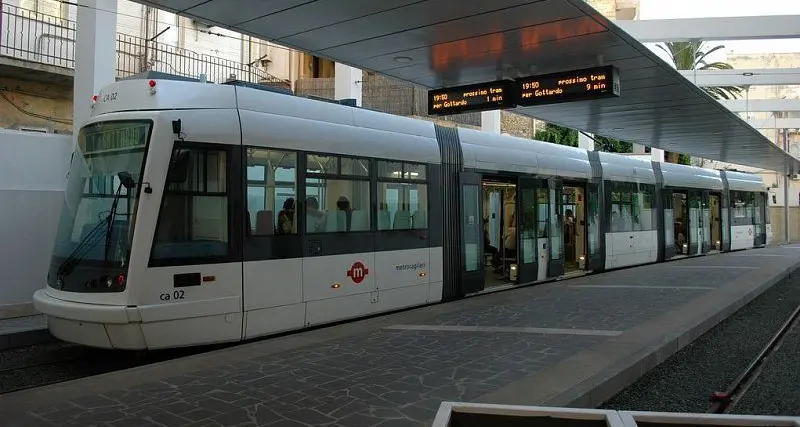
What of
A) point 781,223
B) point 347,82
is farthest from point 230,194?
point 781,223

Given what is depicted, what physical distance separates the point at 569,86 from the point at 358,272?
5.86 metres

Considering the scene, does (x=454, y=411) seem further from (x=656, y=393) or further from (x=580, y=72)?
(x=580, y=72)

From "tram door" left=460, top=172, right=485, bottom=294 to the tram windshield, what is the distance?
19.3 feet

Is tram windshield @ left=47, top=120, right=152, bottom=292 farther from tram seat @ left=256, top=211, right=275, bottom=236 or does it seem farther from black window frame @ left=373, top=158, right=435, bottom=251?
black window frame @ left=373, top=158, right=435, bottom=251

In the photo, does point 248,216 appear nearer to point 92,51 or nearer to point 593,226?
point 92,51

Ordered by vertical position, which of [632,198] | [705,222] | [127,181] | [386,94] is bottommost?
[705,222]

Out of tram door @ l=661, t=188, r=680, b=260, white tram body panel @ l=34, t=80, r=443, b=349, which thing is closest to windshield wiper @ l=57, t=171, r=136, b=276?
white tram body panel @ l=34, t=80, r=443, b=349

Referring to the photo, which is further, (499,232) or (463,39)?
(499,232)

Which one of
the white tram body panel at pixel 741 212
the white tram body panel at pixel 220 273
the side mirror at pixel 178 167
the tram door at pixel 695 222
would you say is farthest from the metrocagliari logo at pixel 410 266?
the white tram body panel at pixel 741 212

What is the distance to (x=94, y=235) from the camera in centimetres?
695

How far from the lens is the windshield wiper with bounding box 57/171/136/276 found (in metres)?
6.77

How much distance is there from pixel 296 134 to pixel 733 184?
2396cm

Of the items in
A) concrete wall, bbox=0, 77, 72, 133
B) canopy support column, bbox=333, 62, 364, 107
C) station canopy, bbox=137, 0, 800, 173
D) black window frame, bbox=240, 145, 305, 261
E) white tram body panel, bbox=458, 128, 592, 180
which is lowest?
black window frame, bbox=240, 145, 305, 261

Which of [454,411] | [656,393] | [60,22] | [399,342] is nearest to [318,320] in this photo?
[399,342]
